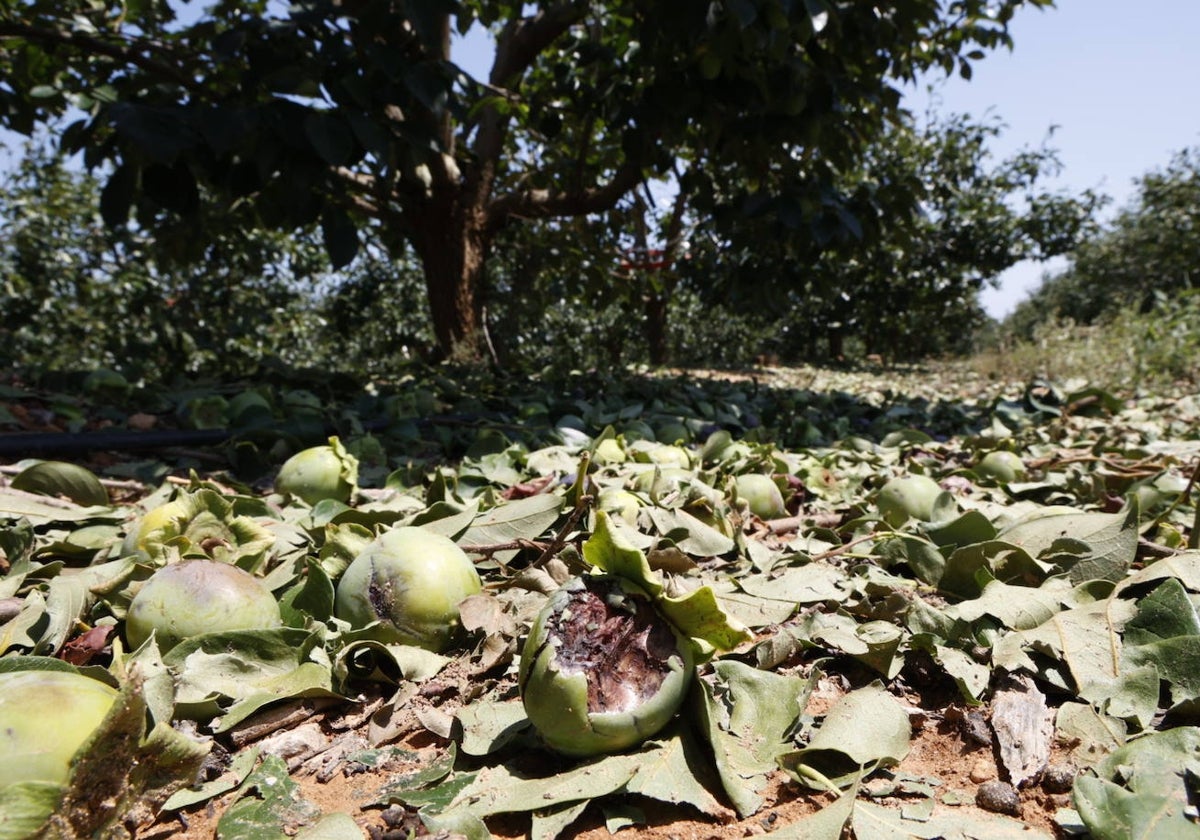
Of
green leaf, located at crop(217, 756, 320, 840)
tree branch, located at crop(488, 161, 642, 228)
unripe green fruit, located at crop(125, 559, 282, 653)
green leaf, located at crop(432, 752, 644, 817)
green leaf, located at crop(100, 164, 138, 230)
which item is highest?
tree branch, located at crop(488, 161, 642, 228)

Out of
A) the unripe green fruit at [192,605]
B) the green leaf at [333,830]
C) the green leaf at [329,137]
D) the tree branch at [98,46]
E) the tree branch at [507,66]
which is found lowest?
the green leaf at [333,830]

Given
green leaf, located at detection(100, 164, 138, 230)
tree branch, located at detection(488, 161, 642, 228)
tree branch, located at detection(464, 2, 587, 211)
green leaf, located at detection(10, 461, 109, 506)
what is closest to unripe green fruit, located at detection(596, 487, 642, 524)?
green leaf, located at detection(10, 461, 109, 506)

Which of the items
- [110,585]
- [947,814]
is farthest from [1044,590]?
[110,585]

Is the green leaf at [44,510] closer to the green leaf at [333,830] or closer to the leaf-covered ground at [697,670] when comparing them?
the leaf-covered ground at [697,670]

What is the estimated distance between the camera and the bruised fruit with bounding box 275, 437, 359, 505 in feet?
7.73

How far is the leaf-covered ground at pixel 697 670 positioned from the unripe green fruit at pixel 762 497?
12 millimetres

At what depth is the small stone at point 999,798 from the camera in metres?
1.05

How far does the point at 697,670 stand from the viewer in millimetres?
1217

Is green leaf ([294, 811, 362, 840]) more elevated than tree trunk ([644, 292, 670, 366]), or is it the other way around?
tree trunk ([644, 292, 670, 366])

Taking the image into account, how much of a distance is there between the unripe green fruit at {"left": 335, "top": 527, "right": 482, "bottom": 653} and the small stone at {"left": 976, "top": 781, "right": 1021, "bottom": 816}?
39.3 inches

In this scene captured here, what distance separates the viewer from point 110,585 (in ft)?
4.99

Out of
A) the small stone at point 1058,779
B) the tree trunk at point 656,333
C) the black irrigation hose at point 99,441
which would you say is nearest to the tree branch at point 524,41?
the black irrigation hose at point 99,441

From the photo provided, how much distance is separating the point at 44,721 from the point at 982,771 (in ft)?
4.44

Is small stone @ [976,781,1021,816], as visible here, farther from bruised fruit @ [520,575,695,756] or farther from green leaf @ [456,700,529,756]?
green leaf @ [456,700,529,756]
